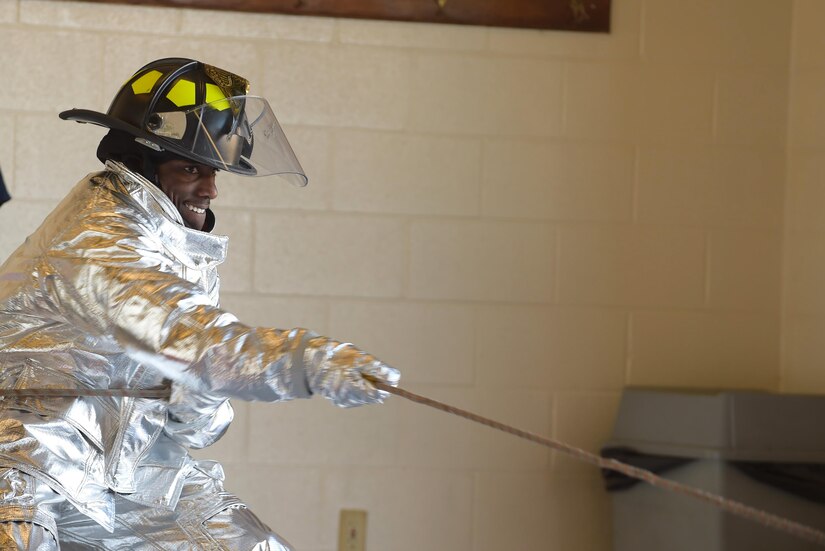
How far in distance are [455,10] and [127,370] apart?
1.70m

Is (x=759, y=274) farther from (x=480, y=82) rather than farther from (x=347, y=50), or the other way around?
(x=347, y=50)

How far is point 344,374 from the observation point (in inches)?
56.6

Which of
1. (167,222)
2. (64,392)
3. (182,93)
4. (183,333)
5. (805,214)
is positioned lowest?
(64,392)

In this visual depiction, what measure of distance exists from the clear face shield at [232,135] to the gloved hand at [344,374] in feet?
1.85

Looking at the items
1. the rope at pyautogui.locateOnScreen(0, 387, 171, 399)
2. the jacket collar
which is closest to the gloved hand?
the rope at pyautogui.locateOnScreen(0, 387, 171, 399)

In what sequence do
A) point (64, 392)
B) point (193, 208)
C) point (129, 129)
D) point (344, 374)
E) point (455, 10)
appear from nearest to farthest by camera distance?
point (344, 374) < point (64, 392) < point (129, 129) < point (193, 208) < point (455, 10)

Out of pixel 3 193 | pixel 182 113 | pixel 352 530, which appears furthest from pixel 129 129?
pixel 352 530

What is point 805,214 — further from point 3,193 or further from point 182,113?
point 3,193

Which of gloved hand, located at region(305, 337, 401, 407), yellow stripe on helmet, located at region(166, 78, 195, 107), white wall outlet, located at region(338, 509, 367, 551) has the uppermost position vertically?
yellow stripe on helmet, located at region(166, 78, 195, 107)

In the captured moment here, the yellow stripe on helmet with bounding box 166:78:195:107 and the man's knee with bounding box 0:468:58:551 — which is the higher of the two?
the yellow stripe on helmet with bounding box 166:78:195:107

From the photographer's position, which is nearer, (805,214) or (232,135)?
(232,135)

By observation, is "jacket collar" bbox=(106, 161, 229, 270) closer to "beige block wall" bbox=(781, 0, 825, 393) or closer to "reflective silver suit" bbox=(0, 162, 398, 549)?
"reflective silver suit" bbox=(0, 162, 398, 549)

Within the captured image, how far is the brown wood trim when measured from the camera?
3.02m

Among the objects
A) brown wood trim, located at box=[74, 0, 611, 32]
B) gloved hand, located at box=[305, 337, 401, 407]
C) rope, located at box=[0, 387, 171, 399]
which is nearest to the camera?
gloved hand, located at box=[305, 337, 401, 407]
